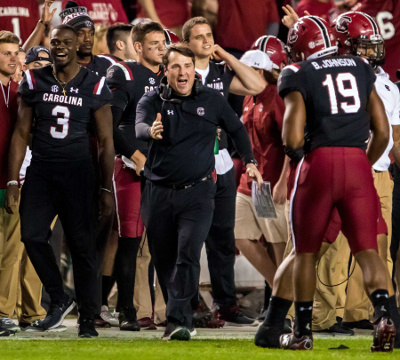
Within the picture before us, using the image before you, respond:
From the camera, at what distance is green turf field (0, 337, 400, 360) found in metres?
6.05

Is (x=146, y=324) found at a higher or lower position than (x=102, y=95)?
lower

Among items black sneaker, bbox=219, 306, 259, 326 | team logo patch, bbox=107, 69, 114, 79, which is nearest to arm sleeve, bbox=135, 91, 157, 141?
team logo patch, bbox=107, 69, 114, 79

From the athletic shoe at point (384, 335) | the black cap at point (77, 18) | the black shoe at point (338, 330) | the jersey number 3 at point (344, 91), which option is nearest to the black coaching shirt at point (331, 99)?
the jersey number 3 at point (344, 91)

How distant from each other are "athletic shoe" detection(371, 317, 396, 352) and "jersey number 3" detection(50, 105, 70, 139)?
261 cm

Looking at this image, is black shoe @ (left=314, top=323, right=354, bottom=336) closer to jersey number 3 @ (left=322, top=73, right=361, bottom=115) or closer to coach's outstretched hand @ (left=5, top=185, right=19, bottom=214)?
jersey number 3 @ (left=322, top=73, right=361, bottom=115)

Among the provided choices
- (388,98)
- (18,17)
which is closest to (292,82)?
(388,98)

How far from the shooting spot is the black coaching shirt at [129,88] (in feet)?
26.2

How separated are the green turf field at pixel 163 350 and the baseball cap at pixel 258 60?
8.79ft

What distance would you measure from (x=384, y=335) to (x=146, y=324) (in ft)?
8.34

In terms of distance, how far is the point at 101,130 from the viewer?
7387 mm

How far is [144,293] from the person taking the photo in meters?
8.29

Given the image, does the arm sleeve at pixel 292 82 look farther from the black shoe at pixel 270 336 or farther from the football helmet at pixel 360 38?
the black shoe at pixel 270 336

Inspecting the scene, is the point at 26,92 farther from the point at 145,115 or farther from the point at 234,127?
the point at 234,127

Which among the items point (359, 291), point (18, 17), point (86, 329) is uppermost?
point (18, 17)
